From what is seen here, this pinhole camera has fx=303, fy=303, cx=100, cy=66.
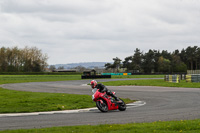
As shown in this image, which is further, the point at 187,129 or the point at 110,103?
the point at 110,103

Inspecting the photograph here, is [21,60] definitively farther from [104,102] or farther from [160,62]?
[104,102]

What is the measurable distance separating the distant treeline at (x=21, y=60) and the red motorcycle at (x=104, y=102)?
409 ft

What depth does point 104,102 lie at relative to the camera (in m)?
14.6

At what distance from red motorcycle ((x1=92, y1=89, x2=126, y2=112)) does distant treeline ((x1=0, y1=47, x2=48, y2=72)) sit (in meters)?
125

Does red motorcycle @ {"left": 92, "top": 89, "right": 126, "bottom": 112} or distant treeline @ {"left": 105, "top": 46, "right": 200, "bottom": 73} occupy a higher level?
distant treeline @ {"left": 105, "top": 46, "right": 200, "bottom": 73}

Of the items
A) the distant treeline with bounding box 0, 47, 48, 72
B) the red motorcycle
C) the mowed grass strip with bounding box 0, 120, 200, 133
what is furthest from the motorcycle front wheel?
the distant treeline with bounding box 0, 47, 48, 72

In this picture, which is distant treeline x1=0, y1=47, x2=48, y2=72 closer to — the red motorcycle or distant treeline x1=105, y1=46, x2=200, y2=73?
distant treeline x1=105, y1=46, x2=200, y2=73

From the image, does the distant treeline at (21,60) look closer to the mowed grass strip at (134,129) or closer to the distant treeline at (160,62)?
the distant treeline at (160,62)

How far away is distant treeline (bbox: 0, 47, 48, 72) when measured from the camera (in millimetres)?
137125

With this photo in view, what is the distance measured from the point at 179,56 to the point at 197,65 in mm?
16870

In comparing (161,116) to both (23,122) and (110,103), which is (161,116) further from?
(23,122)

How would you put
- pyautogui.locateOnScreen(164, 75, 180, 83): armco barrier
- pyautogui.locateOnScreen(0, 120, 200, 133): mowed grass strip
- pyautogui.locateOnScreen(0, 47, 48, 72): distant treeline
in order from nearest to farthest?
pyautogui.locateOnScreen(0, 120, 200, 133): mowed grass strip < pyautogui.locateOnScreen(164, 75, 180, 83): armco barrier < pyautogui.locateOnScreen(0, 47, 48, 72): distant treeline

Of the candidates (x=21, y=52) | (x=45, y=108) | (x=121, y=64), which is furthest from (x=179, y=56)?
(x=45, y=108)

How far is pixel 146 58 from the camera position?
6048 inches
